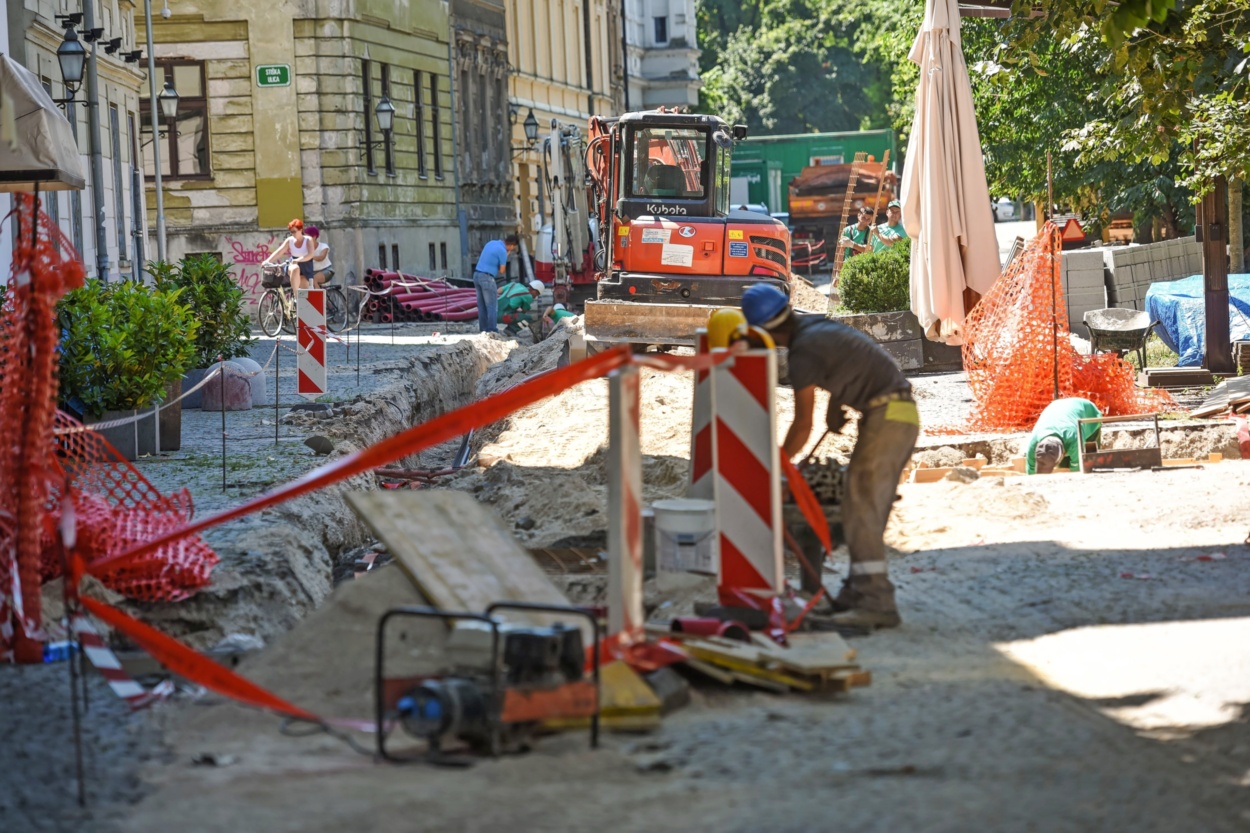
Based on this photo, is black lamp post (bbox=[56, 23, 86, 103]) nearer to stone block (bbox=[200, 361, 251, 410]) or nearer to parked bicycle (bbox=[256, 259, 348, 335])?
stone block (bbox=[200, 361, 251, 410])

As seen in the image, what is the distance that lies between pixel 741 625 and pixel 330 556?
507 cm

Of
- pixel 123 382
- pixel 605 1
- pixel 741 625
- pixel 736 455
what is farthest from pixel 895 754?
pixel 605 1

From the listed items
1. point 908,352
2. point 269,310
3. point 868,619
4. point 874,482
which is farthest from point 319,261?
point 868,619

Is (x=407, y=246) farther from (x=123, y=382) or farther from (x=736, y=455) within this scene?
(x=736, y=455)

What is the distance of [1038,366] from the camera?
14211mm

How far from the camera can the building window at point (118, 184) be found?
1013 inches

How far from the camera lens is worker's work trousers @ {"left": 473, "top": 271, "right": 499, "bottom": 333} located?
28458 mm

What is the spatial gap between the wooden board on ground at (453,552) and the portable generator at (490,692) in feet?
2.00

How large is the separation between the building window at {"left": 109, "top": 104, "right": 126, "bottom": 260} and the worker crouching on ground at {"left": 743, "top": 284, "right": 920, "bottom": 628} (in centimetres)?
1967

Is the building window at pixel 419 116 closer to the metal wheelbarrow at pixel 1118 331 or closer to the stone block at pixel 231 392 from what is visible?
the stone block at pixel 231 392

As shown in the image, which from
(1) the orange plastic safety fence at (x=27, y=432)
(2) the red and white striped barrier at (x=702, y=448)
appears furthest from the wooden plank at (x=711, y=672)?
(1) the orange plastic safety fence at (x=27, y=432)

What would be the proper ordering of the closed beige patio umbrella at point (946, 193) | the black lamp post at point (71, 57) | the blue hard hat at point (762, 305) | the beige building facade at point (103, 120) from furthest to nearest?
the beige building facade at point (103, 120) < the black lamp post at point (71, 57) < the closed beige patio umbrella at point (946, 193) < the blue hard hat at point (762, 305)

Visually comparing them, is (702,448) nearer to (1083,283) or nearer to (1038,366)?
(1038,366)

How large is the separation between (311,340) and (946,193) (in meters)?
5.60
